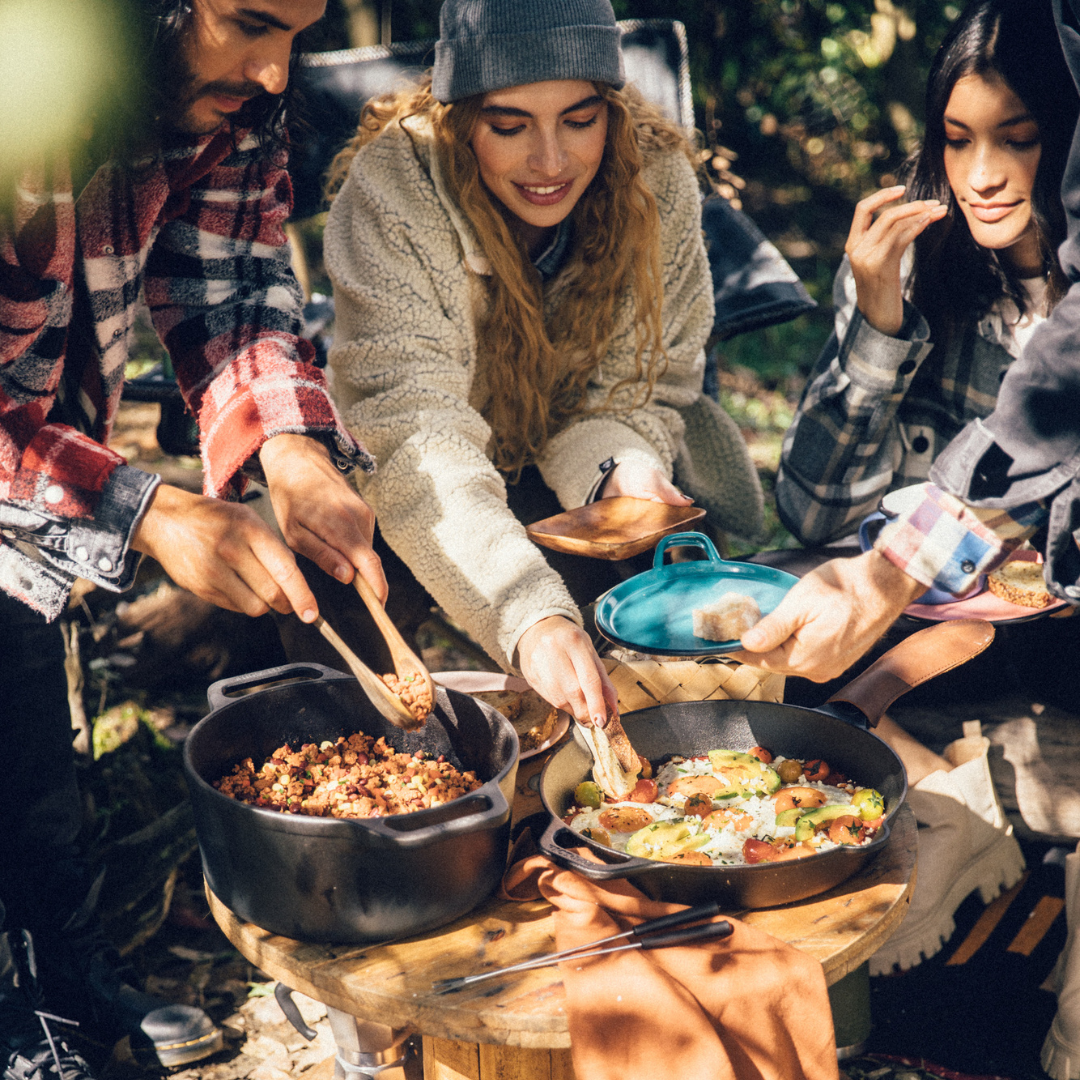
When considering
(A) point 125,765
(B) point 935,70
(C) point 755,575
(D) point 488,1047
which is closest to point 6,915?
(A) point 125,765

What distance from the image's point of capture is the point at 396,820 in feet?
4.71

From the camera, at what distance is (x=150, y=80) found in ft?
5.75

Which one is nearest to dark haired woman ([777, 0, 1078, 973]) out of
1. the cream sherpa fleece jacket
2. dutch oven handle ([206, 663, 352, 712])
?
the cream sherpa fleece jacket

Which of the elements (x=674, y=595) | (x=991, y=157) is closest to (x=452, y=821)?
(x=674, y=595)

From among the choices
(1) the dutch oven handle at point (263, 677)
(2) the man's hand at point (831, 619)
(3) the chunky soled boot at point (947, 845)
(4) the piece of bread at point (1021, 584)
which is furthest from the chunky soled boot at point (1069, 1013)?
(1) the dutch oven handle at point (263, 677)

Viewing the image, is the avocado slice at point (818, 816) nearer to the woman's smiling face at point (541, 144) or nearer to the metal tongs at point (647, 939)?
the metal tongs at point (647, 939)

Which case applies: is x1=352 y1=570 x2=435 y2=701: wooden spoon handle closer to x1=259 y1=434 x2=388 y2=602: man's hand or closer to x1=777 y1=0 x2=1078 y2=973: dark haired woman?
x1=259 y1=434 x2=388 y2=602: man's hand

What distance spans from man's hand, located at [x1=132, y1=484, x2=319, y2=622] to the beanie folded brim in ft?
3.97

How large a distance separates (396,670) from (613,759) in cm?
38

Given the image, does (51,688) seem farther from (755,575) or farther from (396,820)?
(755,575)

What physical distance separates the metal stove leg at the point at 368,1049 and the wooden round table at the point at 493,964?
109 millimetres

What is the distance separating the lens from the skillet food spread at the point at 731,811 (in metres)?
1.68

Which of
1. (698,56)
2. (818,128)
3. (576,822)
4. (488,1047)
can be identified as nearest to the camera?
(488,1047)

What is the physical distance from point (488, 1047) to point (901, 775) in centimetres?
74
